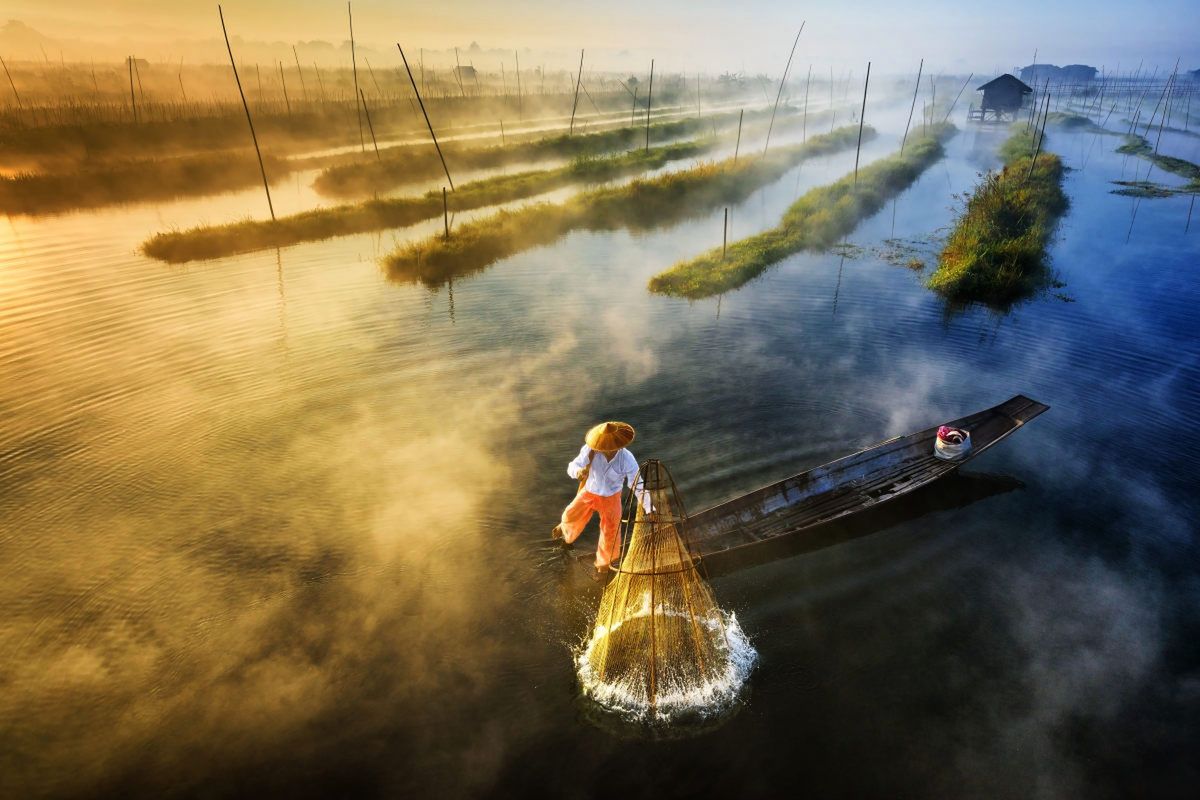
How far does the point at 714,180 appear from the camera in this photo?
2694 centimetres

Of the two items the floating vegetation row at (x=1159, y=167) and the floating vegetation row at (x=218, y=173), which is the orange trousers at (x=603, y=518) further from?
the floating vegetation row at (x=1159, y=167)

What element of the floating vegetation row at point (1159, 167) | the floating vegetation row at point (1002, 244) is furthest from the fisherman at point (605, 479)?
the floating vegetation row at point (1159, 167)

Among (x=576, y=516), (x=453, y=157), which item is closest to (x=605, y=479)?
(x=576, y=516)

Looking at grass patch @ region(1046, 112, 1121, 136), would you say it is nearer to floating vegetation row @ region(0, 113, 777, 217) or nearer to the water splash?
floating vegetation row @ region(0, 113, 777, 217)

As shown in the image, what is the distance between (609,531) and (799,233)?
15429 mm

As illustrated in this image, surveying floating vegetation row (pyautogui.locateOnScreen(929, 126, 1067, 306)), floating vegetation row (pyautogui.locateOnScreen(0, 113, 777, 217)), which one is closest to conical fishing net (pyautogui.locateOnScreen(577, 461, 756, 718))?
floating vegetation row (pyautogui.locateOnScreen(929, 126, 1067, 306))

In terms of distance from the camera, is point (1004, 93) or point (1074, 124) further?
Result: point (1074, 124)

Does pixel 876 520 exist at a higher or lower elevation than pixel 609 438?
lower

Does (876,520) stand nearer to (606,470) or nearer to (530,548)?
(606,470)

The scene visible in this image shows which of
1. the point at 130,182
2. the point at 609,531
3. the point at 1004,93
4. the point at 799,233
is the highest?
the point at 1004,93

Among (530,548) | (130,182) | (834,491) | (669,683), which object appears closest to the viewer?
(669,683)

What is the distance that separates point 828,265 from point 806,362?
6877 millimetres

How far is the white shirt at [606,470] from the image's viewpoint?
5.78m

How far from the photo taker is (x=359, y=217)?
20.8 metres
